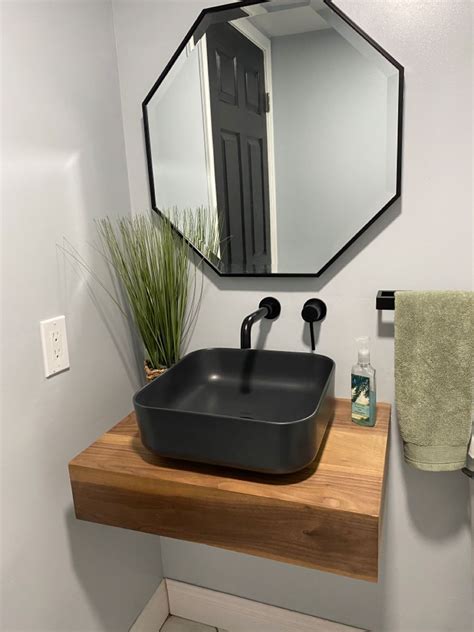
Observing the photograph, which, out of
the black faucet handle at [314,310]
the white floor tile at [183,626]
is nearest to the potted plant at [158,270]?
the black faucet handle at [314,310]

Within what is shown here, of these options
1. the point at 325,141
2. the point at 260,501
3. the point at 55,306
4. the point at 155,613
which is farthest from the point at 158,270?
the point at 155,613

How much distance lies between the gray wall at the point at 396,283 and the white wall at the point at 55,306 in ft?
0.51

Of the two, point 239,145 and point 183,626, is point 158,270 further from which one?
point 183,626

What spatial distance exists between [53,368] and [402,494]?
0.98 metres

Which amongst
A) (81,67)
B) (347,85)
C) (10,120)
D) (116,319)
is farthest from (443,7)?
(116,319)

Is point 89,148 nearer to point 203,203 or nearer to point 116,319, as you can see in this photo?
point 203,203

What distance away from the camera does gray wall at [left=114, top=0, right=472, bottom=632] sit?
110 cm

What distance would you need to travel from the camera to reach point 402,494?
1.33m

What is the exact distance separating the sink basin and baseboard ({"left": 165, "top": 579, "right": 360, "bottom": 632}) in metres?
0.78

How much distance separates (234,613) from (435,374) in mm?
1095

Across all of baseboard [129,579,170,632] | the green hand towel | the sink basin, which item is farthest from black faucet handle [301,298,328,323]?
baseboard [129,579,170,632]

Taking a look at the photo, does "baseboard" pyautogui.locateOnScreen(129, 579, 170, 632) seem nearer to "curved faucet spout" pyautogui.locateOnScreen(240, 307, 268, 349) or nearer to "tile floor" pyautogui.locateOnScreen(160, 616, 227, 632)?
Result: "tile floor" pyautogui.locateOnScreen(160, 616, 227, 632)

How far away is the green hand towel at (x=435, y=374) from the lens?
1.09 metres

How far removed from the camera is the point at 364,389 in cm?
116
